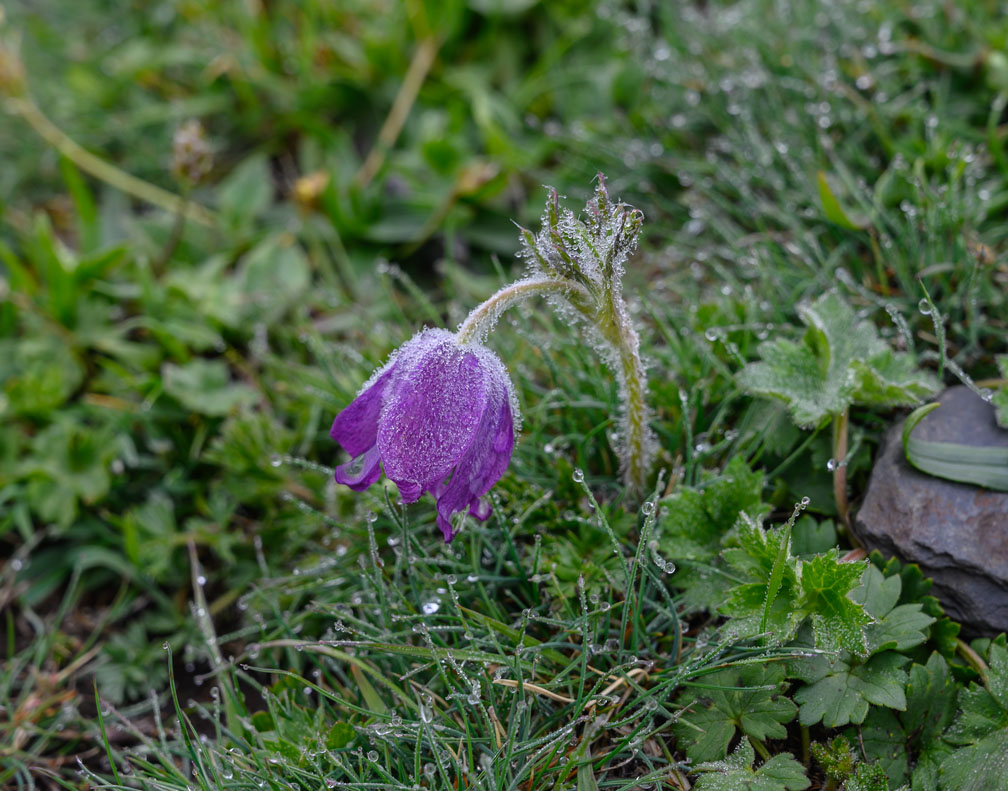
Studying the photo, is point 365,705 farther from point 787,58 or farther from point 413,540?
point 787,58

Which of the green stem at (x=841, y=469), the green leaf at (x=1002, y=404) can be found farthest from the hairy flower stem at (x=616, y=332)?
the green leaf at (x=1002, y=404)

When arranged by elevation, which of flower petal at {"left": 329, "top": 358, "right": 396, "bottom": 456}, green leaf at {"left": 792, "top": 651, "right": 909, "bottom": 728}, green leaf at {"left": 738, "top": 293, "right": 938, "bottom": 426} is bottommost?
green leaf at {"left": 792, "top": 651, "right": 909, "bottom": 728}

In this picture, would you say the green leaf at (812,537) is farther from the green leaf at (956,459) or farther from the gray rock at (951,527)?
the green leaf at (956,459)

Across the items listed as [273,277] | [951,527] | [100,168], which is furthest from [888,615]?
[100,168]

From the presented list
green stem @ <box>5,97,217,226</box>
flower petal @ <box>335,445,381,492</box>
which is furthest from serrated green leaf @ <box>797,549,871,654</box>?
green stem @ <box>5,97,217,226</box>

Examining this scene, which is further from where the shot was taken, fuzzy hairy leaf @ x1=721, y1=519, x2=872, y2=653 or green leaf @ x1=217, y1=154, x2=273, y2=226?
green leaf @ x1=217, y1=154, x2=273, y2=226

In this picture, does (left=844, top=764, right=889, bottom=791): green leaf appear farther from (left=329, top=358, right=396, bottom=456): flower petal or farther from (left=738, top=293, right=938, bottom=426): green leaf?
(left=329, top=358, right=396, bottom=456): flower petal
